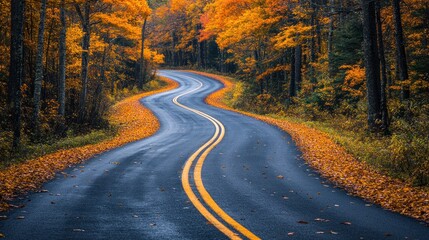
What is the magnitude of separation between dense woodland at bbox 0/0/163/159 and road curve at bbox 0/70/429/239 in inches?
174

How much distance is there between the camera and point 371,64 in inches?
637

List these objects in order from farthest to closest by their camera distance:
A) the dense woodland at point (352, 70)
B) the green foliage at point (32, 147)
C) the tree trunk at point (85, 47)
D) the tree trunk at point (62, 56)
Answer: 1. the tree trunk at point (85, 47)
2. the tree trunk at point (62, 56)
3. the dense woodland at point (352, 70)
4. the green foliage at point (32, 147)

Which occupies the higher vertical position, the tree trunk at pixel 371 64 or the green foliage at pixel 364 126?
the tree trunk at pixel 371 64

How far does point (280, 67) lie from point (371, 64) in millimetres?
17277

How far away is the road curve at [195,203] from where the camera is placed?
5578 mm

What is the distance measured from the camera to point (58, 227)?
569 cm

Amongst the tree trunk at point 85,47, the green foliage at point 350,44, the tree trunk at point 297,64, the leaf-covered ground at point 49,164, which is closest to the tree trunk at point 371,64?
the green foliage at point 350,44

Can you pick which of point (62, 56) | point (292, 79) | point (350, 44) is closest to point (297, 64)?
point (292, 79)

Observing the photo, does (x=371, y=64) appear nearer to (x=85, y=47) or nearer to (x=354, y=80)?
(x=354, y=80)

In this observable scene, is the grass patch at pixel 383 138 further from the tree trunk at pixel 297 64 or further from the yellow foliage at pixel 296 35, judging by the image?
the yellow foliage at pixel 296 35

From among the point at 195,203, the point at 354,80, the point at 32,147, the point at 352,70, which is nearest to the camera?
the point at 195,203

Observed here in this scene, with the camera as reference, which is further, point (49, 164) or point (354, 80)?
point (354, 80)

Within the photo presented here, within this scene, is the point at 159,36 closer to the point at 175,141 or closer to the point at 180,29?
the point at 180,29

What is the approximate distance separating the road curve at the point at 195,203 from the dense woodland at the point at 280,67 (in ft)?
9.92
